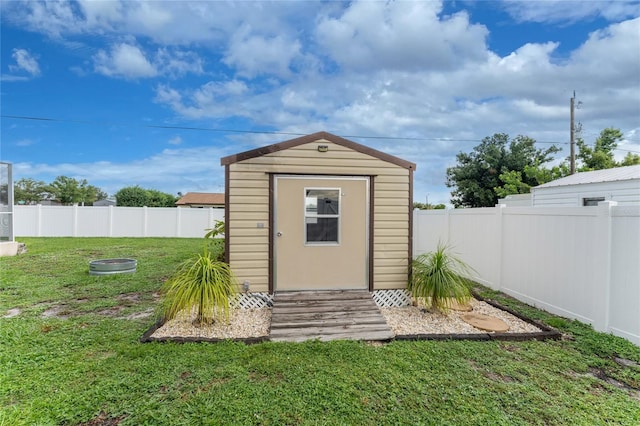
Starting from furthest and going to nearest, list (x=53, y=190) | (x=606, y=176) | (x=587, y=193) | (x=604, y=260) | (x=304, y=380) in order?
(x=53, y=190)
(x=587, y=193)
(x=606, y=176)
(x=604, y=260)
(x=304, y=380)

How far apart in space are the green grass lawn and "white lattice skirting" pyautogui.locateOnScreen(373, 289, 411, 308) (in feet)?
4.37

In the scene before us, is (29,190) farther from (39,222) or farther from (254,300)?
(254,300)

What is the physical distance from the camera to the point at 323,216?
4.76 meters

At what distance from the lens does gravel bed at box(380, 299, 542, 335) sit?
3.85 m

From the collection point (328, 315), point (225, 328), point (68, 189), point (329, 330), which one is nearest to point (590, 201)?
point (328, 315)

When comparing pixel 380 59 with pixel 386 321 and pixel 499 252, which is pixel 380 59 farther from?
pixel 386 321

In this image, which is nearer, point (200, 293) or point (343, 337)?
point (343, 337)

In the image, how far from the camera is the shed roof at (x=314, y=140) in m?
4.54

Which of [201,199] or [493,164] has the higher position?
[493,164]

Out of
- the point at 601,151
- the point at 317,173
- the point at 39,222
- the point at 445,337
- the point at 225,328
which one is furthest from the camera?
the point at 601,151

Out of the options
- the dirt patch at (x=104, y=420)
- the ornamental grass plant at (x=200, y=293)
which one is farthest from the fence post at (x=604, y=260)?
the dirt patch at (x=104, y=420)

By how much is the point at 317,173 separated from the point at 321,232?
0.94m

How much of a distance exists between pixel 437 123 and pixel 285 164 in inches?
551

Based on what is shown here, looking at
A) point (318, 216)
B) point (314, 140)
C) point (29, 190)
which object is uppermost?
point (29, 190)
